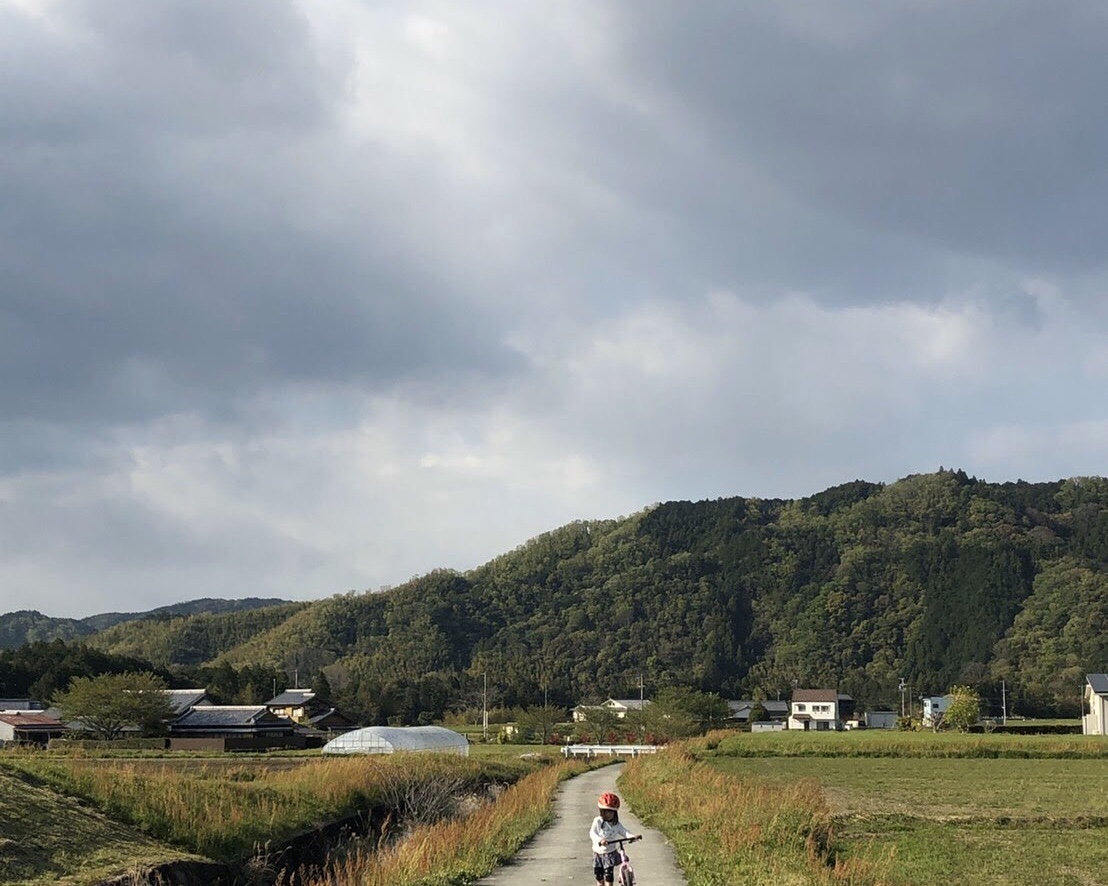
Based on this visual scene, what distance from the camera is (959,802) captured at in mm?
38250

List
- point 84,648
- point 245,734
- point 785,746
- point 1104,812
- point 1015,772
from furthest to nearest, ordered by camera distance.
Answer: point 84,648
point 245,734
point 785,746
point 1015,772
point 1104,812

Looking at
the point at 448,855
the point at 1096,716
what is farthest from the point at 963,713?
the point at 448,855

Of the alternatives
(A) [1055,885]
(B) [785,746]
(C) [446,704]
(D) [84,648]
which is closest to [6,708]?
(D) [84,648]

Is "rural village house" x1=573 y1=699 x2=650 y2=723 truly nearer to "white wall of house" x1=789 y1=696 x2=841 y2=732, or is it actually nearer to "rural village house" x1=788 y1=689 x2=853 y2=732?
"white wall of house" x1=789 y1=696 x2=841 y2=732

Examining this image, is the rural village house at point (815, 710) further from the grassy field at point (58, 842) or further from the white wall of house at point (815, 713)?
the grassy field at point (58, 842)

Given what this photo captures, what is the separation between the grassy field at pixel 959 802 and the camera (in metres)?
22.5

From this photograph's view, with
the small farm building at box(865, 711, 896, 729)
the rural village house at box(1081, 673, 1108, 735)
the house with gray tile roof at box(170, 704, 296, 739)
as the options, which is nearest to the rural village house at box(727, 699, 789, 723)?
the small farm building at box(865, 711, 896, 729)

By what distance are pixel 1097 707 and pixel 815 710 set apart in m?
50.9

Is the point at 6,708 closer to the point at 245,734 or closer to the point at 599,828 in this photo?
the point at 245,734

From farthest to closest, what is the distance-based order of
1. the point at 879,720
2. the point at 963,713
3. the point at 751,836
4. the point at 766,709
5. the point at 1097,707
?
the point at 766,709 → the point at 879,720 → the point at 963,713 → the point at 1097,707 → the point at 751,836

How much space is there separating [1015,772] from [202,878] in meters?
48.4

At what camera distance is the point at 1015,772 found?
189 feet

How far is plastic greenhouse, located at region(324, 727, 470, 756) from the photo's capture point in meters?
72.5

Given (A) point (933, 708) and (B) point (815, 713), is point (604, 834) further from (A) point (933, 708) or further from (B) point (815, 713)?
(B) point (815, 713)
